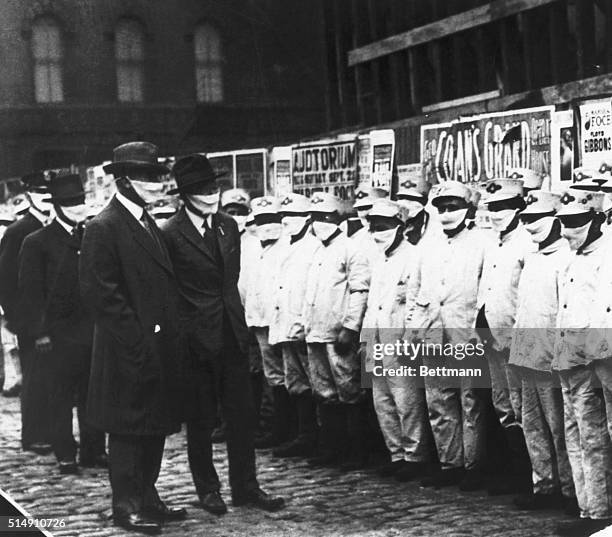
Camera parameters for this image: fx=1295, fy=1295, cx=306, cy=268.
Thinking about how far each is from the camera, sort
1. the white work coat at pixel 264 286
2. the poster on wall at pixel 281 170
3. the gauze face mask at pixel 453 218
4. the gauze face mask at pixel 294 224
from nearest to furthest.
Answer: the gauze face mask at pixel 453 218 < the gauze face mask at pixel 294 224 < the white work coat at pixel 264 286 < the poster on wall at pixel 281 170

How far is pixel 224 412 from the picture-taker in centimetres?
728

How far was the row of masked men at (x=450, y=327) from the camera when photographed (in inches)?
249

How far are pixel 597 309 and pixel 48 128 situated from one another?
27.2 ft

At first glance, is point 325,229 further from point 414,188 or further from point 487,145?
point 487,145

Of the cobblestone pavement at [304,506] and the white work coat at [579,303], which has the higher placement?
the white work coat at [579,303]

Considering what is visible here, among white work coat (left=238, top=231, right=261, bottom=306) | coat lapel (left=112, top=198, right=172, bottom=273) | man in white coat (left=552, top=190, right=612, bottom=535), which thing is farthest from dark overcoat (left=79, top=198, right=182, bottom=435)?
white work coat (left=238, top=231, right=261, bottom=306)

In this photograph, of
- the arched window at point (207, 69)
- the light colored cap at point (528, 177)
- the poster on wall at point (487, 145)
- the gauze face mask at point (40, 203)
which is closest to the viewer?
the light colored cap at point (528, 177)

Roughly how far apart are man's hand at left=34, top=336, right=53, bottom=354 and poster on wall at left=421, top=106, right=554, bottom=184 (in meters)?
2.94

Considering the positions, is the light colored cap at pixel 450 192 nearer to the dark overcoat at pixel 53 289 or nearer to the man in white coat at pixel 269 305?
the man in white coat at pixel 269 305

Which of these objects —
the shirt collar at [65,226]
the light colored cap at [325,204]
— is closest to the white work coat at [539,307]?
the light colored cap at [325,204]

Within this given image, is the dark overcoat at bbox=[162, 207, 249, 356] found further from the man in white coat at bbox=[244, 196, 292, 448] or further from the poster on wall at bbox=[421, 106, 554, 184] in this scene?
the poster on wall at bbox=[421, 106, 554, 184]

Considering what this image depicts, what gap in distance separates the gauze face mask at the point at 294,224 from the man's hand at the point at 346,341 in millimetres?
1044

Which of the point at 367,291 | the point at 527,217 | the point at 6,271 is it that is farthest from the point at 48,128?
the point at 527,217

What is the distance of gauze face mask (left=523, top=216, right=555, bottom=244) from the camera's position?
6.70 m
